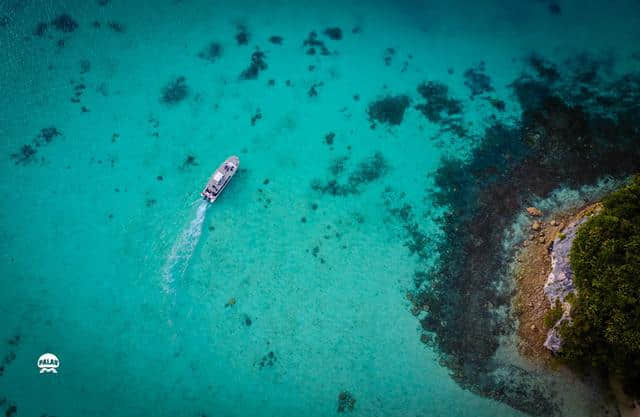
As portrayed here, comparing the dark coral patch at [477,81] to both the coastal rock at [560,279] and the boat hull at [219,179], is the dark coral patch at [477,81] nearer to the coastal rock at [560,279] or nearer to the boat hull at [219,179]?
the coastal rock at [560,279]

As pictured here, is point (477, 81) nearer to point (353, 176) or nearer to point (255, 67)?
point (353, 176)

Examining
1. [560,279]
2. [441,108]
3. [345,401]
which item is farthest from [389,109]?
[345,401]

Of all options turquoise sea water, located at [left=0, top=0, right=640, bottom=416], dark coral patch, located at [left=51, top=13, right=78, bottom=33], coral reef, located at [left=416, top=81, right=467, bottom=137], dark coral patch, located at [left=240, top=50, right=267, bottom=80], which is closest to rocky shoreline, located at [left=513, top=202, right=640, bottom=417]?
turquoise sea water, located at [left=0, top=0, right=640, bottom=416]

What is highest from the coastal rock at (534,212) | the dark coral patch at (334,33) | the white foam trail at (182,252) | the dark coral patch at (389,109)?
the dark coral patch at (334,33)

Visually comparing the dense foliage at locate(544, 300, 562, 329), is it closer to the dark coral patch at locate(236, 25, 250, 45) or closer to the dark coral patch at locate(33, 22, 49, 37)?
the dark coral patch at locate(236, 25, 250, 45)

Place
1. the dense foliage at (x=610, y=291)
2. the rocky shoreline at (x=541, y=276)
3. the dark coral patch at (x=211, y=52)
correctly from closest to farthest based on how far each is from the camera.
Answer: the dense foliage at (x=610, y=291)
the rocky shoreline at (x=541, y=276)
the dark coral patch at (x=211, y=52)

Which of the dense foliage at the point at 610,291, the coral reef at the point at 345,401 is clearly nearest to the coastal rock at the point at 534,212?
the dense foliage at the point at 610,291

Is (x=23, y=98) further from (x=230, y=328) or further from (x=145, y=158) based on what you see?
(x=230, y=328)

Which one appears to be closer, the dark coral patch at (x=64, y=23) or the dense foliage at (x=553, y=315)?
the dense foliage at (x=553, y=315)
